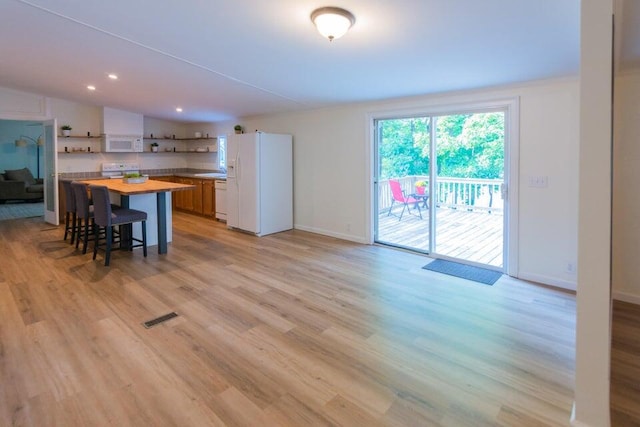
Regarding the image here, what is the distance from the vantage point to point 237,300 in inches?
133

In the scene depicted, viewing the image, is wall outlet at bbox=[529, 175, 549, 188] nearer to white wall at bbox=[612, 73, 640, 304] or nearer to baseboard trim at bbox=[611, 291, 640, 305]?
white wall at bbox=[612, 73, 640, 304]

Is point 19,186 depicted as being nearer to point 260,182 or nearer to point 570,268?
point 260,182

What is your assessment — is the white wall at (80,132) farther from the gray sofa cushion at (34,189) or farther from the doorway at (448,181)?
the doorway at (448,181)

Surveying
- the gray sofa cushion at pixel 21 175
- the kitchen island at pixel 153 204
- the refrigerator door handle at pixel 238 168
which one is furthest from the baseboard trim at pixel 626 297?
the gray sofa cushion at pixel 21 175

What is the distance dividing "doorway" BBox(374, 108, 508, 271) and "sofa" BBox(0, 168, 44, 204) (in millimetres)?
8946

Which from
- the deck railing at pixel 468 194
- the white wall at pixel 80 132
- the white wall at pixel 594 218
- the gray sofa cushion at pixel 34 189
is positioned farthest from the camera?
the gray sofa cushion at pixel 34 189

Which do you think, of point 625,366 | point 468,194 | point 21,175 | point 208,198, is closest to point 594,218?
point 625,366

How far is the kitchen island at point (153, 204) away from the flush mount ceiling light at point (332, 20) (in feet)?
10.1

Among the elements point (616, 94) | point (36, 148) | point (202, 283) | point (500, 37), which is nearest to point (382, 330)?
point (202, 283)

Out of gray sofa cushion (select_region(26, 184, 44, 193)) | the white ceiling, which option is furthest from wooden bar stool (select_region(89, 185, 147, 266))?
gray sofa cushion (select_region(26, 184, 44, 193))

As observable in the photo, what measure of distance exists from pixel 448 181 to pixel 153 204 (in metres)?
4.14

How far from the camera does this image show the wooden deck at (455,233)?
4.72 metres

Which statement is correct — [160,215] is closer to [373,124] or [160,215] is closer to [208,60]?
[208,60]

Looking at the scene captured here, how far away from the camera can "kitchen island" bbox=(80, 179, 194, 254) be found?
4.79 meters
